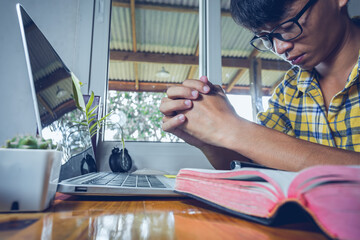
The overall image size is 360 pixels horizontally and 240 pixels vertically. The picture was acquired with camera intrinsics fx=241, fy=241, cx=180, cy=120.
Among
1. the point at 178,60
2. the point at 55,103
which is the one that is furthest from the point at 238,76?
the point at 55,103

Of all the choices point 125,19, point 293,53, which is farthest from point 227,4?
point 293,53

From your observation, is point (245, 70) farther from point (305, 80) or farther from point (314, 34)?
point (314, 34)

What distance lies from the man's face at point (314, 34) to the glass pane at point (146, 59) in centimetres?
65

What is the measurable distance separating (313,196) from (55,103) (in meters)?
0.54

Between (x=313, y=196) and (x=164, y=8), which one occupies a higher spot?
(x=164, y=8)

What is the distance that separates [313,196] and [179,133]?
0.46 m

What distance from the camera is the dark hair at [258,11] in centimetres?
69

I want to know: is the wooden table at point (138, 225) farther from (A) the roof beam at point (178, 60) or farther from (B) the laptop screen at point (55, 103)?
(A) the roof beam at point (178, 60)

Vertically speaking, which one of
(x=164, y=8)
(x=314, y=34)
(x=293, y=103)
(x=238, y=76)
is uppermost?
(x=164, y=8)

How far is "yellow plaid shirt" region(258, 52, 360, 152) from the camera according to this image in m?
Result: 0.74

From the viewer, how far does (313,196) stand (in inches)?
7.7

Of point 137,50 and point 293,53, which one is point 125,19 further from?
point 293,53

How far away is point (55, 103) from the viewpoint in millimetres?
552

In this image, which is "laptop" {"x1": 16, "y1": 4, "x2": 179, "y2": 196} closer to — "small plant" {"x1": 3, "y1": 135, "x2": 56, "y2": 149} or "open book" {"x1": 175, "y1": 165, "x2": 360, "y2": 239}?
"small plant" {"x1": 3, "y1": 135, "x2": 56, "y2": 149}
